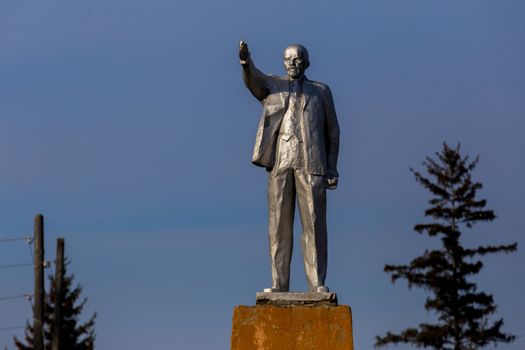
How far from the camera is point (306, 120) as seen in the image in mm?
25781

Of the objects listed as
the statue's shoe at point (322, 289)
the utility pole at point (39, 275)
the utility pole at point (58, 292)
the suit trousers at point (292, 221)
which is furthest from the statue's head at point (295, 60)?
the utility pole at point (58, 292)

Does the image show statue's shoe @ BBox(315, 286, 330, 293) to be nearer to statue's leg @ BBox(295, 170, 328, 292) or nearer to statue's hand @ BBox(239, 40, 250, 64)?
statue's leg @ BBox(295, 170, 328, 292)

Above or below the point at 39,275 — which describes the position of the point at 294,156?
below

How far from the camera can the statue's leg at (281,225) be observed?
25688 millimetres

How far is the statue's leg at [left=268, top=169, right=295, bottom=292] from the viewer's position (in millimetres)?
25688

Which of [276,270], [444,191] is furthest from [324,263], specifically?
[444,191]

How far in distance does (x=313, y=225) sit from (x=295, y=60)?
1.95m

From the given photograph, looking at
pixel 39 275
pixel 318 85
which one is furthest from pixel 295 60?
pixel 39 275

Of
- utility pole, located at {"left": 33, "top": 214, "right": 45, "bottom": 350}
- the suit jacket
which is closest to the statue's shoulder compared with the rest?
the suit jacket

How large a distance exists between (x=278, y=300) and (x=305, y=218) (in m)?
1.01

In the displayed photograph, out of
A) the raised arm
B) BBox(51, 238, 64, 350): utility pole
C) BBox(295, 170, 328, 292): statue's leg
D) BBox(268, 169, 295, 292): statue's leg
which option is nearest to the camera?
the raised arm

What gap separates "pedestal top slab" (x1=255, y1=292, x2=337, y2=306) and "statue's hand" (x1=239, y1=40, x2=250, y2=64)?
2.66m

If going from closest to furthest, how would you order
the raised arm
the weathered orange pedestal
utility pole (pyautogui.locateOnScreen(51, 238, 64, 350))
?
the weathered orange pedestal → the raised arm → utility pole (pyautogui.locateOnScreen(51, 238, 64, 350))

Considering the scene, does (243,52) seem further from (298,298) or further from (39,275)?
(39,275)
